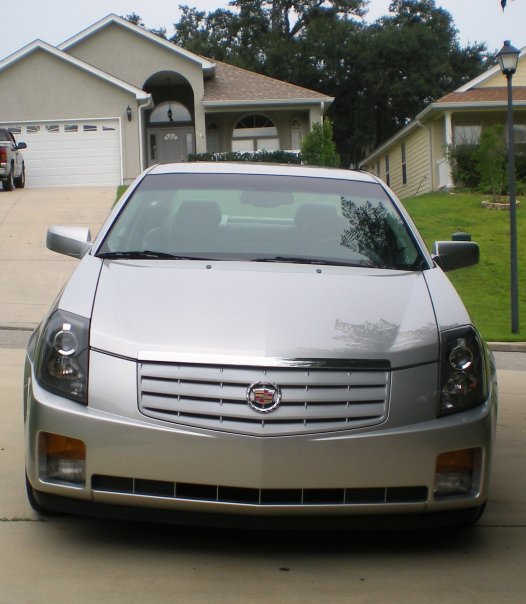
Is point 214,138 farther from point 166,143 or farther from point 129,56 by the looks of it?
point 129,56

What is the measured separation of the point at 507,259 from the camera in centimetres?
1908

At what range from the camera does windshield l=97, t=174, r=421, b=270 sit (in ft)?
16.2

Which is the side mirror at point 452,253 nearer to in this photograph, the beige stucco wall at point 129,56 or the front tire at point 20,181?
the front tire at point 20,181

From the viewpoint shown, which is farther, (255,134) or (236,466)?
(255,134)

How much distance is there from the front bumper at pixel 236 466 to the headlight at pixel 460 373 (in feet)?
0.28

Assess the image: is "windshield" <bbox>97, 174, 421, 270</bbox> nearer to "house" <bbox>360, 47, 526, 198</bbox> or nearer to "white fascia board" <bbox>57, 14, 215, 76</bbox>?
"house" <bbox>360, 47, 526, 198</bbox>

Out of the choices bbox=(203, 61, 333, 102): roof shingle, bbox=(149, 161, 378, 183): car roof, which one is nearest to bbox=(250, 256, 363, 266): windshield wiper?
bbox=(149, 161, 378, 183): car roof

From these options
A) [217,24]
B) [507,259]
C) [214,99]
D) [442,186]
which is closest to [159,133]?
[214,99]

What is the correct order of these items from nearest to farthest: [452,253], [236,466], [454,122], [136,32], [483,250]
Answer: [236,466]
[452,253]
[483,250]
[454,122]
[136,32]

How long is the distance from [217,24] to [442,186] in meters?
34.9

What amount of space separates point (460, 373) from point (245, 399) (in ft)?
2.92

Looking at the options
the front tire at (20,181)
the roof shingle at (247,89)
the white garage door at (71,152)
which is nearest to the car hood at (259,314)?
the front tire at (20,181)

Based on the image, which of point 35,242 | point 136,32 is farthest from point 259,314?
point 136,32

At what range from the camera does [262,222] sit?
5.33 metres
